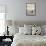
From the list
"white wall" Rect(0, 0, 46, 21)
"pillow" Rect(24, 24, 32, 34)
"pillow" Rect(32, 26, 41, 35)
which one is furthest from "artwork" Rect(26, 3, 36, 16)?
"pillow" Rect(32, 26, 41, 35)

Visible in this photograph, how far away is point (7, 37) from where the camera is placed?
4.65 m

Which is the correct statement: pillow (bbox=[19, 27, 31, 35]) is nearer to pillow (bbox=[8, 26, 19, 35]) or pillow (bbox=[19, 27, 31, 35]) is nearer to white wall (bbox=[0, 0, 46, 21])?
pillow (bbox=[8, 26, 19, 35])

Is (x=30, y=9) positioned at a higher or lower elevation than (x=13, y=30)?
higher

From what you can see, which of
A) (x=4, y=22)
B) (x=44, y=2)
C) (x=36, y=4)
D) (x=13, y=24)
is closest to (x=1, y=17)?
(x=4, y=22)

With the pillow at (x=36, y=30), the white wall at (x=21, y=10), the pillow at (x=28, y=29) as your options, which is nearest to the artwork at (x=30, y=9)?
the white wall at (x=21, y=10)

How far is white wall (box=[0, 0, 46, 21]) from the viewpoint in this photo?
4.96 meters

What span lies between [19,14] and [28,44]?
229 cm

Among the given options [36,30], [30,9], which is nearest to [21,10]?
[30,9]

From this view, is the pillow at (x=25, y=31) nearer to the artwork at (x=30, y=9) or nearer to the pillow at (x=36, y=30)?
the pillow at (x=36, y=30)

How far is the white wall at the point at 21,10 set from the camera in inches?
195

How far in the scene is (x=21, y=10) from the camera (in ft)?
16.4

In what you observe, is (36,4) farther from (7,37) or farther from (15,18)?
(7,37)

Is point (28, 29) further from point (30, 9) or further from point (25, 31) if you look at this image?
point (30, 9)

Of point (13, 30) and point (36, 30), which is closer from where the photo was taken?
point (36, 30)
